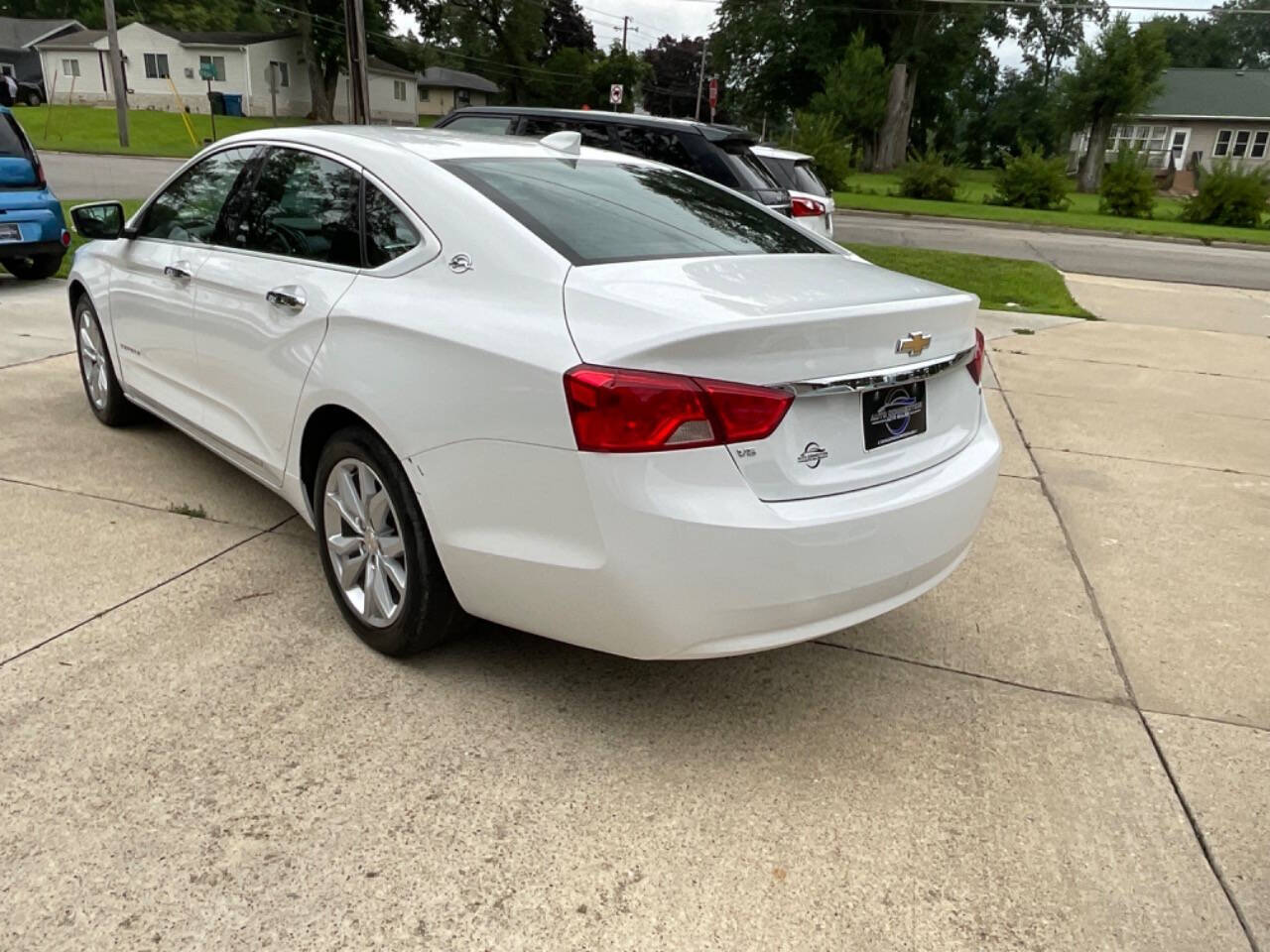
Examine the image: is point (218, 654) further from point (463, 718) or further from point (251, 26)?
point (251, 26)

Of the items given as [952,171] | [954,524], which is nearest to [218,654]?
[954,524]

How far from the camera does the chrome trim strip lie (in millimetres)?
2535

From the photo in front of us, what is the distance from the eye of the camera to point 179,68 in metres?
55.8

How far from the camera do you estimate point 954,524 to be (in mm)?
2951

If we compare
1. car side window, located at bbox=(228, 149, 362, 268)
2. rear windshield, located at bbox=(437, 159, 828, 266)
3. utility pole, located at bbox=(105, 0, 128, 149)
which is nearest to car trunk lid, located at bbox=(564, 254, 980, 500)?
rear windshield, located at bbox=(437, 159, 828, 266)

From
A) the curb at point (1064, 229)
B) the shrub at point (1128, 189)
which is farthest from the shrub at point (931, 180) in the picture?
the curb at point (1064, 229)

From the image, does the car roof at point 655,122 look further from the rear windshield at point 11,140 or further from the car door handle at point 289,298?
the car door handle at point 289,298

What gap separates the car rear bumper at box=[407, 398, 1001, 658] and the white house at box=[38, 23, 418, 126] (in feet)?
182

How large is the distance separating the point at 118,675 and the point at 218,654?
29 cm

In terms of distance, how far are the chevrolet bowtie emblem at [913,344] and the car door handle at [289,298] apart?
187cm

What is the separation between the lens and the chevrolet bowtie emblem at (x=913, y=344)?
9.05ft

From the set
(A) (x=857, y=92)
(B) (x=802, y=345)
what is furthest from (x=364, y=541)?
(A) (x=857, y=92)

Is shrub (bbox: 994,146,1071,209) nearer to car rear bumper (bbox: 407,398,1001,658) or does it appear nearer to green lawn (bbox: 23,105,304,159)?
green lawn (bbox: 23,105,304,159)

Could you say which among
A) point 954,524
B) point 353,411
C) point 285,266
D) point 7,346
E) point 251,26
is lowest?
point 7,346
